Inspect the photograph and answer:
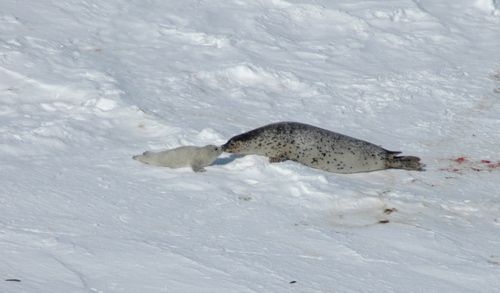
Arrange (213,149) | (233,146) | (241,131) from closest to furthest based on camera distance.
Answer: (213,149) < (233,146) < (241,131)

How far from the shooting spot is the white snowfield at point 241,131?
5.11 metres

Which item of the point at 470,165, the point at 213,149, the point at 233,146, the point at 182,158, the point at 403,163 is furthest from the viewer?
the point at 470,165

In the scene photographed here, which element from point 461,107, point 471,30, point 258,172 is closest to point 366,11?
point 471,30

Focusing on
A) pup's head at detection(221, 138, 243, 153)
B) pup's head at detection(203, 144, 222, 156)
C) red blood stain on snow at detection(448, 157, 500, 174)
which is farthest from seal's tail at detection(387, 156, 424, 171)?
pup's head at detection(203, 144, 222, 156)

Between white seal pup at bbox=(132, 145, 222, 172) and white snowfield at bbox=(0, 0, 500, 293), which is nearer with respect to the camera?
white snowfield at bbox=(0, 0, 500, 293)

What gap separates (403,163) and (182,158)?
4.66 feet

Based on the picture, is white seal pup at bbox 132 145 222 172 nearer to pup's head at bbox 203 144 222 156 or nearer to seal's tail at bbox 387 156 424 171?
pup's head at bbox 203 144 222 156

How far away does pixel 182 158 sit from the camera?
21.3 feet

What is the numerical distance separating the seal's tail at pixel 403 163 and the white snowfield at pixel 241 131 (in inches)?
2.4

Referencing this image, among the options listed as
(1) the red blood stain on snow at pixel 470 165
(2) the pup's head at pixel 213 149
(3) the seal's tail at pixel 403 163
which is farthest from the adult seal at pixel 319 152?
(1) the red blood stain on snow at pixel 470 165

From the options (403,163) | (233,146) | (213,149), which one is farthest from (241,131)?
(403,163)

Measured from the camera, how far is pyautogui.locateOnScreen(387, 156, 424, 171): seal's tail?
6.89 m

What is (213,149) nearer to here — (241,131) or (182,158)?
(182,158)

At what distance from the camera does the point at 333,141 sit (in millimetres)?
7062
